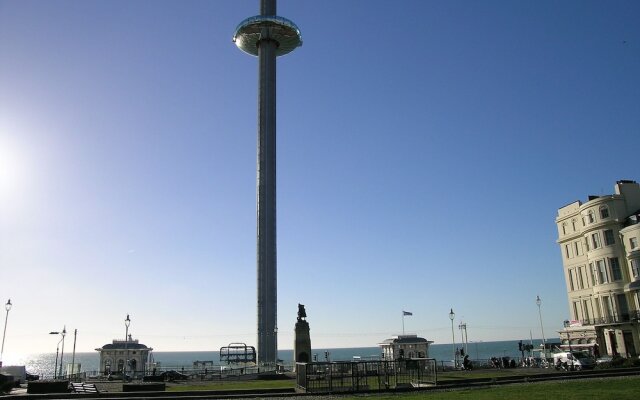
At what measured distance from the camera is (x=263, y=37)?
335 feet

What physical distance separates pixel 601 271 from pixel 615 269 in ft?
6.72

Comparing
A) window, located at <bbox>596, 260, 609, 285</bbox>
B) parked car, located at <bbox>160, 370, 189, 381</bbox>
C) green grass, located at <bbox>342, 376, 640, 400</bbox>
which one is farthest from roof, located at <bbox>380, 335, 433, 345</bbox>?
green grass, located at <bbox>342, 376, 640, 400</bbox>

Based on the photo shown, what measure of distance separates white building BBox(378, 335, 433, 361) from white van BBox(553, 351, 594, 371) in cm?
2158

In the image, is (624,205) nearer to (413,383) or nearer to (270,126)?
(413,383)

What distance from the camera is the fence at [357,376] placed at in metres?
33.3

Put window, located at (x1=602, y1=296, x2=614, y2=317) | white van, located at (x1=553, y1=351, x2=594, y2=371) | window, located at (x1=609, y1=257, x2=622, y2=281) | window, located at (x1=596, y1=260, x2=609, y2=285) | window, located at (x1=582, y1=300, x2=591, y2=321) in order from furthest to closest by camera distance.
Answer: window, located at (x1=582, y1=300, x2=591, y2=321) < window, located at (x1=596, y1=260, x2=609, y2=285) < window, located at (x1=602, y1=296, x2=614, y2=317) < window, located at (x1=609, y1=257, x2=622, y2=281) < white van, located at (x1=553, y1=351, x2=594, y2=371)

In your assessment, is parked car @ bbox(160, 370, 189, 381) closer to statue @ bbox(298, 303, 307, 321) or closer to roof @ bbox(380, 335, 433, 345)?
statue @ bbox(298, 303, 307, 321)

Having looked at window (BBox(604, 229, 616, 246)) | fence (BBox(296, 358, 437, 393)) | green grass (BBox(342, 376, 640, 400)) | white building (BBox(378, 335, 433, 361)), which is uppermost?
window (BBox(604, 229, 616, 246))

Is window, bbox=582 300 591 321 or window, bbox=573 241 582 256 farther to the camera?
window, bbox=573 241 582 256

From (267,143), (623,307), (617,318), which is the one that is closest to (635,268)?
(623,307)

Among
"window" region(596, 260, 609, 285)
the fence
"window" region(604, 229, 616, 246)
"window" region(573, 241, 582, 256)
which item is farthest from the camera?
"window" region(573, 241, 582, 256)

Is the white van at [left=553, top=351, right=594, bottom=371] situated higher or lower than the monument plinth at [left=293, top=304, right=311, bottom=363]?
lower

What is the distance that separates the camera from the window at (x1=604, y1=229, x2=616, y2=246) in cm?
6636

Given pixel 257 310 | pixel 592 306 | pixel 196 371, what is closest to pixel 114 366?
pixel 196 371
